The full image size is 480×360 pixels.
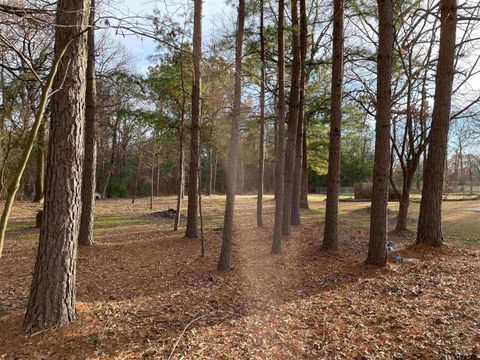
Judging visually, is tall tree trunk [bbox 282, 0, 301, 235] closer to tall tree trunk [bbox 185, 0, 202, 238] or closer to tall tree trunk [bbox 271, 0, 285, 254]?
tall tree trunk [bbox 271, 0, 285, 254]

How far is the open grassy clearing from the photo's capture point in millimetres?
3195

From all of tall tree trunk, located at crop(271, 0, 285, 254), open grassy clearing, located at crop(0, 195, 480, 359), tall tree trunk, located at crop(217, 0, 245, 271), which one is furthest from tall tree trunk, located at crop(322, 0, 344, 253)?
tall tree trunk, located at crop(217, 0, 245, 271)

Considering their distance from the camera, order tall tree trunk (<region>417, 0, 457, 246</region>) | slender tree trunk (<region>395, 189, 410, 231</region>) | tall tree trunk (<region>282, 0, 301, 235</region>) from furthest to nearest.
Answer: slender tree trunk (<region>395, 189, 410, 231</region>), tall tree trunk (<region>282, 0, 301, 235</region>), tall tree trunk (<region>417, 0, 457, 246</region>)

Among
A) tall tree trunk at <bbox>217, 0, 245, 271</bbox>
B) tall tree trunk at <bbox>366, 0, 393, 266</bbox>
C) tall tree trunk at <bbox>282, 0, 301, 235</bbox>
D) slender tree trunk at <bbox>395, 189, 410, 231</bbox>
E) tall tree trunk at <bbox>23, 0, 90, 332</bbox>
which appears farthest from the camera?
slender tree trunk at <bbox>395, 189, 410, 231</bbox>

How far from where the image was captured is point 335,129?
23.2ft

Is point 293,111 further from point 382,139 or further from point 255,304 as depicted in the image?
point 255,304

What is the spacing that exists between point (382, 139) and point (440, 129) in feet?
7.89

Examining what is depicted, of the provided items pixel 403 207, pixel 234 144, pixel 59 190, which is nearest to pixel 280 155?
pixel 234 144

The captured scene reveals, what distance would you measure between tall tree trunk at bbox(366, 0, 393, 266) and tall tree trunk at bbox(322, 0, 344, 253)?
110 centimetres

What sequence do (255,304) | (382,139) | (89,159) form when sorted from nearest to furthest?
(255,304) < (382,139) < (89,159)

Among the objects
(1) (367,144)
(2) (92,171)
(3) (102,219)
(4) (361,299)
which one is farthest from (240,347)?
(1) (367,144)

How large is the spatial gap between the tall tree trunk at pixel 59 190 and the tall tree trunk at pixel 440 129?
7089 mm

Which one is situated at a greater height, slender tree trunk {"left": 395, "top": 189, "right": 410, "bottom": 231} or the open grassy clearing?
slender tree trunk {"left": 395, "top": 189, "right": 410, "bottom": 231}

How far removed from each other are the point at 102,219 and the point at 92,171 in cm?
534
